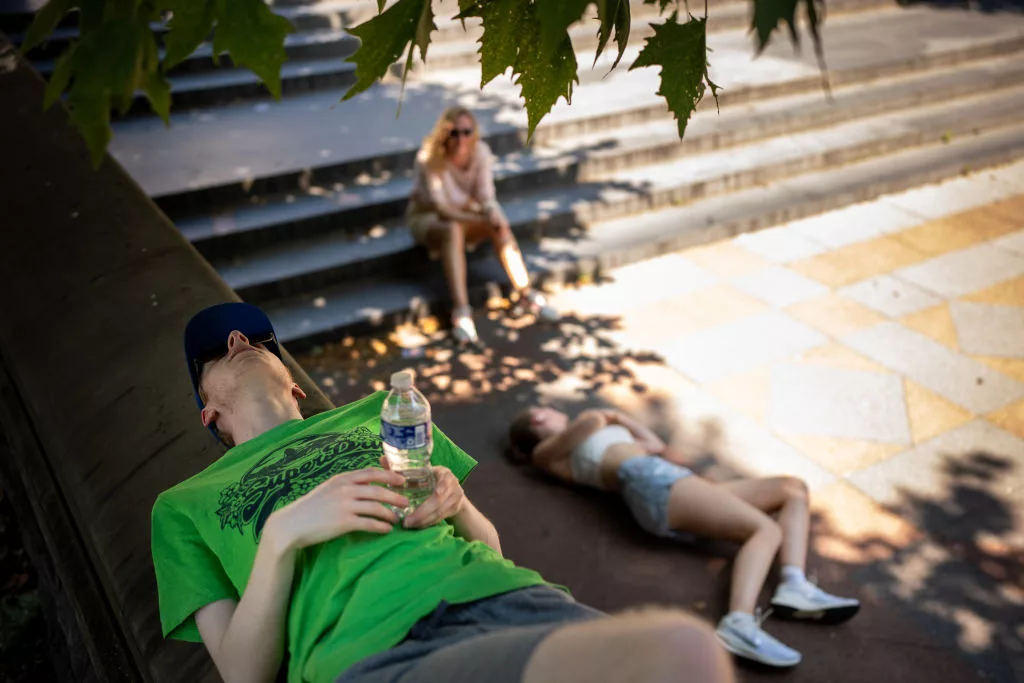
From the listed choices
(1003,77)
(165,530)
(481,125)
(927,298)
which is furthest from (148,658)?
(1003,77)

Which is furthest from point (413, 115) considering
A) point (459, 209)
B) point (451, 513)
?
point (451, 513)

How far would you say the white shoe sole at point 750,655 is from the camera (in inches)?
147

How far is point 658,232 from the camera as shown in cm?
793

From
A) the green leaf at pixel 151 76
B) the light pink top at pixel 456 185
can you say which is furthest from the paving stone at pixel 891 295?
the green leaf at pixel 151 76

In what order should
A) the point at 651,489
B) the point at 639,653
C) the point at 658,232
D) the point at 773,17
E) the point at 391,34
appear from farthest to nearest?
1. the point at 658,232
2. the point at 651,489
3. the point at 391,34
4. the point at 639,653
5. the point at 773,17

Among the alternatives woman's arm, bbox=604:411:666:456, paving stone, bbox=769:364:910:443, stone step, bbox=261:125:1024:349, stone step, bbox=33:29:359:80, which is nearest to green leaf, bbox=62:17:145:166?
woman's arm, bbox=604:411:666:456

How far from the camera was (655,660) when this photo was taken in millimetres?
1396

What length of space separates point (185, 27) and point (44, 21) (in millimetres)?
279

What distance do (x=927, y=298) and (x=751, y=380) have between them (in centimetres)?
213

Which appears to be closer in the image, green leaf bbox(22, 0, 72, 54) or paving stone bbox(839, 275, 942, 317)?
green leaf bbox(22, 0, 72, 54)

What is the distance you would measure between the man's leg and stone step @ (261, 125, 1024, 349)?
500cm

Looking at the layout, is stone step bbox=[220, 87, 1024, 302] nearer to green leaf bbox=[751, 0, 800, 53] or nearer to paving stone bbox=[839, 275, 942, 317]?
paving stone bbox=[839, 275, 942, 317]

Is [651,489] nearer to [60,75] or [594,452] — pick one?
[594,452]

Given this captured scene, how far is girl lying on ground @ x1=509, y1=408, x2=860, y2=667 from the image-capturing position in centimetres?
395
